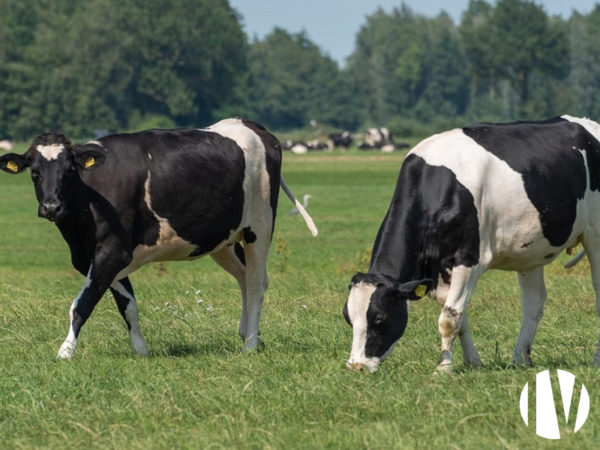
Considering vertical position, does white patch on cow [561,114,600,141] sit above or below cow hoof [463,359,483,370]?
above

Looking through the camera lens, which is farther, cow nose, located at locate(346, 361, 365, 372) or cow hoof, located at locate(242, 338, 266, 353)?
cow hoof, located at locate(242, 338, 266, 353)

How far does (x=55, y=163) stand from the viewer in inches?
451

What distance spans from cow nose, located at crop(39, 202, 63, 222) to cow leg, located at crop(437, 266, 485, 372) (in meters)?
3.30

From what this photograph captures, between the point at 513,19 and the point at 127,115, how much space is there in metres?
55.3

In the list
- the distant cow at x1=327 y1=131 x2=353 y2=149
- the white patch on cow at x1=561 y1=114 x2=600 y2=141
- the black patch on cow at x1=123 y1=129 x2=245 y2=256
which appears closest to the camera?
the white patch on cow at x1=561 y1=114 x2=600 y2=141

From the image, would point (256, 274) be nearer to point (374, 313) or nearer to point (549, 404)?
point (374, 313)

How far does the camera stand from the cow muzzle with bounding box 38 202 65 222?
438 inches

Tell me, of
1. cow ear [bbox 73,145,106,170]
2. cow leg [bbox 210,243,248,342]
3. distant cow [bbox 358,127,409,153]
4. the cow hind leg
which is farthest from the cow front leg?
distant cow [bbox 358,127,409,153]

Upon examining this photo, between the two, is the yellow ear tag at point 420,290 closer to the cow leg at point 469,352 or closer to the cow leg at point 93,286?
the cow leg at point 469,352

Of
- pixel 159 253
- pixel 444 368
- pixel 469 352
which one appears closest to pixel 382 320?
pixel 444 368

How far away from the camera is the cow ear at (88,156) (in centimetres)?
1150

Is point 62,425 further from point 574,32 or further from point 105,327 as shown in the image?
point 574,32

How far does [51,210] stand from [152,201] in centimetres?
109

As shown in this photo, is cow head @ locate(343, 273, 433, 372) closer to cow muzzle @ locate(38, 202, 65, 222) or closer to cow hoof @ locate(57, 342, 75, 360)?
cow hoof @ locate(57, 342, 75, 360)
